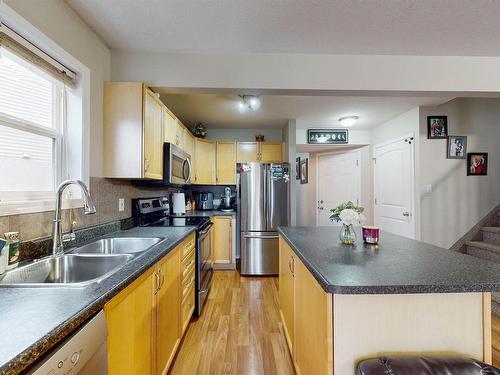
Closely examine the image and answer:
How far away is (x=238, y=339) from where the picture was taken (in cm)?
208

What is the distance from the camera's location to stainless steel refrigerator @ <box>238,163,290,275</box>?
3.67m

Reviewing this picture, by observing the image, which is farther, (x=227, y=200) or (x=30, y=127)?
(x=227, y=200)

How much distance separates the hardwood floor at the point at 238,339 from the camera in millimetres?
1758

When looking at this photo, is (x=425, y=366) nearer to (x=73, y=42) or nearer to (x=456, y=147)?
(x=73, y=42)

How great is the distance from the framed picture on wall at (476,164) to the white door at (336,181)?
5.24ft

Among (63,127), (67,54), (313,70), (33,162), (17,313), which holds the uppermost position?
(313,70)

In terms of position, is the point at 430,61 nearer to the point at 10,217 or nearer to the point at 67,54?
the point at 67,54

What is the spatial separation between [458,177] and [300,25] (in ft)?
9.98

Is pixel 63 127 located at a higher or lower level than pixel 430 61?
lower

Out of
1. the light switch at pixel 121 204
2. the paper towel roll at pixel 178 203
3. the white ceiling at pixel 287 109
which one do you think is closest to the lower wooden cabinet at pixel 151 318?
the light switch at pixel 121 204

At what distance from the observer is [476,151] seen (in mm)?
3357

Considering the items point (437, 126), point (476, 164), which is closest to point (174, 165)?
point (437, 126)


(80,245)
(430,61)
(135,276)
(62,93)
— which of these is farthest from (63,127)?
(430,61)

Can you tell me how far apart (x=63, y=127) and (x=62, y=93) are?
0.23m
